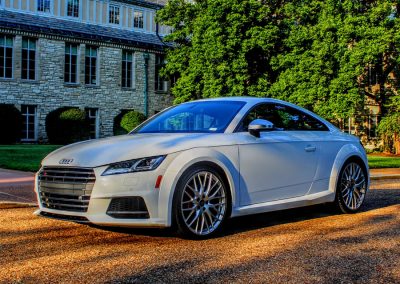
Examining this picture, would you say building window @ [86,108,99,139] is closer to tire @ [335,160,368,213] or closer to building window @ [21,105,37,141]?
building window @ [21,105,37,141]

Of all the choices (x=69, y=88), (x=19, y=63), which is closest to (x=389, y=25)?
(x=69, y=88)

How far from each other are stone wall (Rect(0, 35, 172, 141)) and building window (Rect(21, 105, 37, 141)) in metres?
0.32

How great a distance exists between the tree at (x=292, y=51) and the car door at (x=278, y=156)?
25900 mm

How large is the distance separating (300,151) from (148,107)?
32.4m

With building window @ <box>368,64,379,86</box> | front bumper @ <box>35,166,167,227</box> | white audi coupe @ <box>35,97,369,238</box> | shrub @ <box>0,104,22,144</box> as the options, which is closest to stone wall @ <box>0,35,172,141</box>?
shrub @ <box>0,104,22,144</box>

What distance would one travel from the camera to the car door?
20.7ft

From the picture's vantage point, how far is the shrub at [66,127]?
106ft

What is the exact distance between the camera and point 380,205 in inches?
345

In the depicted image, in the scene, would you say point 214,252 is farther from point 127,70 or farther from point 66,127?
point 127,70

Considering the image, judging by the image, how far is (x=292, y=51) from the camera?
34188 mm

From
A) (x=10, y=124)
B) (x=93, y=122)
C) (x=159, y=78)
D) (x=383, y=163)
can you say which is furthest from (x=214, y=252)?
(x=159, y=78)

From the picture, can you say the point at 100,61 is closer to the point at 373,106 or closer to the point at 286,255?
the point at 373,106

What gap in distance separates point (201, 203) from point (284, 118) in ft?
6.65

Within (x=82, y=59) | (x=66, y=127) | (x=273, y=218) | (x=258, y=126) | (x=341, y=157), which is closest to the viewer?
(x=258, y=126)
